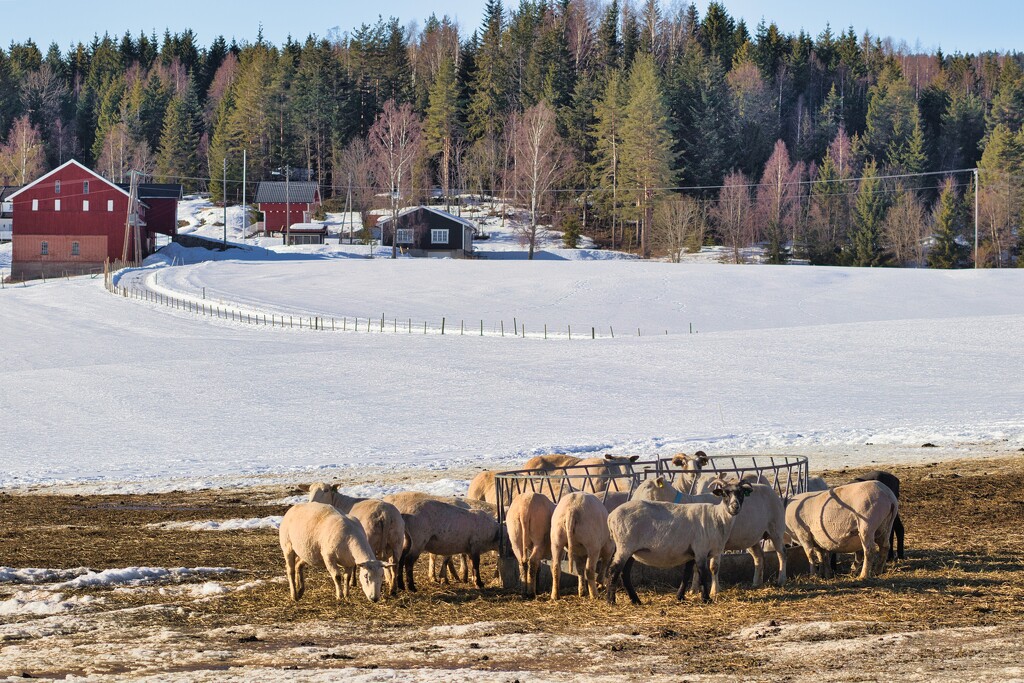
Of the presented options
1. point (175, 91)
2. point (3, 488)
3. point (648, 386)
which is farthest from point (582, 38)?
point (3, 488)

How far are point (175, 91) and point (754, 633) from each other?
162 meters

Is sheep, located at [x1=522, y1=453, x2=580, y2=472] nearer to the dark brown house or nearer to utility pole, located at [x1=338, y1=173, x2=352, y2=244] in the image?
the dark brown house

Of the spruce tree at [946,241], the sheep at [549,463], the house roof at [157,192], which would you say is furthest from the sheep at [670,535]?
the spruce tree at [946,241]

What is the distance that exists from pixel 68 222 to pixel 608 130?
5216 cm

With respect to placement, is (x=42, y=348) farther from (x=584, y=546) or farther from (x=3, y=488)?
(x=584, y=546)

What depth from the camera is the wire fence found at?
5709 cm

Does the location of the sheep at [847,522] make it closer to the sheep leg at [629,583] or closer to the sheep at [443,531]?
the sheep leg at [629,583]

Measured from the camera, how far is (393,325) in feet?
197

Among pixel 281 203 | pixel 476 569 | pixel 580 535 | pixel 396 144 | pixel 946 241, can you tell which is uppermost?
pixel 396 144

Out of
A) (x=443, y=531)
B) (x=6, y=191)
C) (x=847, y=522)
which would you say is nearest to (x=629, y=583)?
(x=443, y=531)

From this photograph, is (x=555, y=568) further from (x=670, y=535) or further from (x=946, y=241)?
(x=946, y=241)

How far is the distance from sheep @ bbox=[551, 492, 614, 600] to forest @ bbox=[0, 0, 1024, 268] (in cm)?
8902

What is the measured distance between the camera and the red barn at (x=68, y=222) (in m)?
95.5

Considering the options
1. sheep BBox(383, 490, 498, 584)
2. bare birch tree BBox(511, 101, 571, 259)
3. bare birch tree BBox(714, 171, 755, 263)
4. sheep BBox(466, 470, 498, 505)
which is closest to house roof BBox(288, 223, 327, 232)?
bare birch tree BBox(511, 101, 571, 259)
